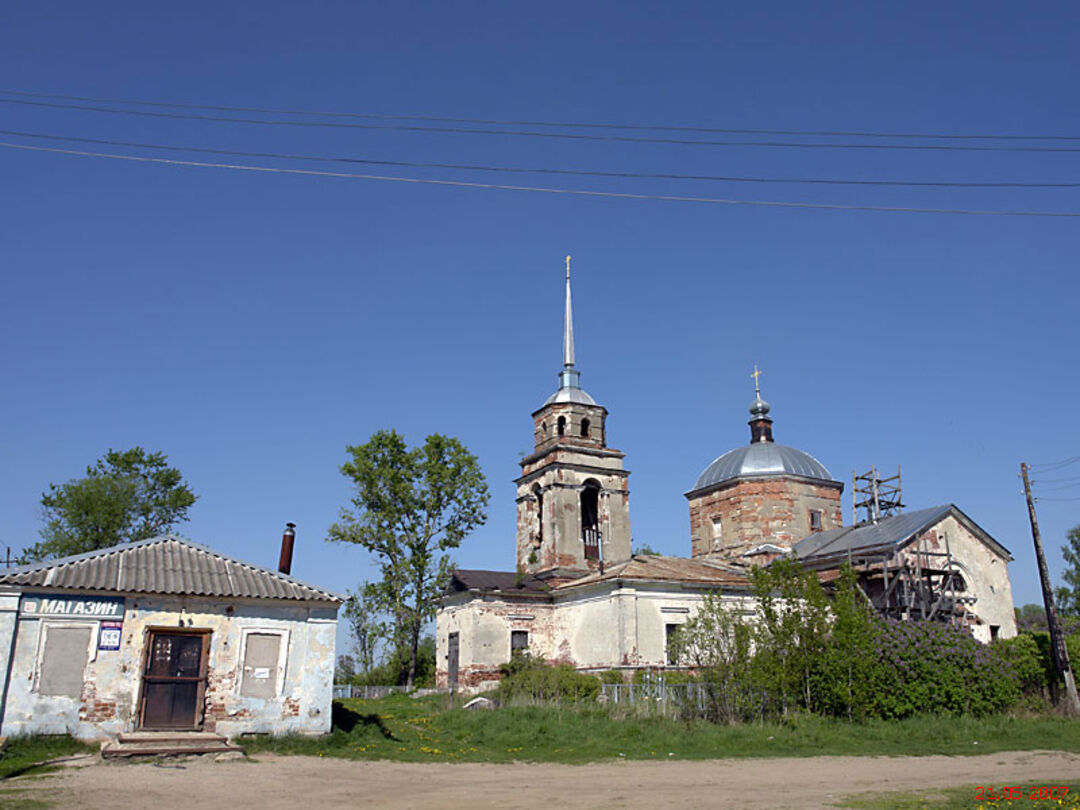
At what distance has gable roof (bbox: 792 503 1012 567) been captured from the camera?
32594 mm

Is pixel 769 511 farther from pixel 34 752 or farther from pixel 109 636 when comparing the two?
pixel 34 752

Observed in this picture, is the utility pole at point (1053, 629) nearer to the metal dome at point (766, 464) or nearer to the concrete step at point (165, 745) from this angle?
the metal dome at point (766, 464)

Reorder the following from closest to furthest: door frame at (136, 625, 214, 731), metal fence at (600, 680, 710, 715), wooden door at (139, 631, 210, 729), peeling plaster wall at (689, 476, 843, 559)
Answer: door frame at (136, 625, 214, 731) → wooden door at (139, 631, 210, 729) → metal fence at (600, 680, 710, 715) → peeling plaster wall at (689, 476, 843, 559)

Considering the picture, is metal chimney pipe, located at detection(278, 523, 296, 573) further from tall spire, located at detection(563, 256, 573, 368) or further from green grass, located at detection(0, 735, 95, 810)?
tall spire, located at detection(563, 256, 573, 368)

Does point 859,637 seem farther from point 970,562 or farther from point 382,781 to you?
point 970,562

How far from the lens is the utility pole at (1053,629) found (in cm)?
2338

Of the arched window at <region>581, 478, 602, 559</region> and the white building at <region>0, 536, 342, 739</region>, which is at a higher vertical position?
the arched window at <region>581, 478, 602, 559</region>

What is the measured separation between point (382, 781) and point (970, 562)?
93.6ft

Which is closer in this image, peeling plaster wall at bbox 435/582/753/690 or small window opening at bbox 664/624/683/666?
small window opening at bbox 664/624/683/666

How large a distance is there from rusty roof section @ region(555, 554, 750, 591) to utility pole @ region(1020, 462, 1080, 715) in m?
8.58

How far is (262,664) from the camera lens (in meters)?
17.5


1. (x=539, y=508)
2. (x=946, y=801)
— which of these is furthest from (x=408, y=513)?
(x=946, y=801)

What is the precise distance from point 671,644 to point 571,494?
933 centimetres

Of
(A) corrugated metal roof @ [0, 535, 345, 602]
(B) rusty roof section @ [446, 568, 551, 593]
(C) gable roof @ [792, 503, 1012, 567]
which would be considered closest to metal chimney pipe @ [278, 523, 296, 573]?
(A) corrugated metal roof @ [0, 535, 345, 602]
